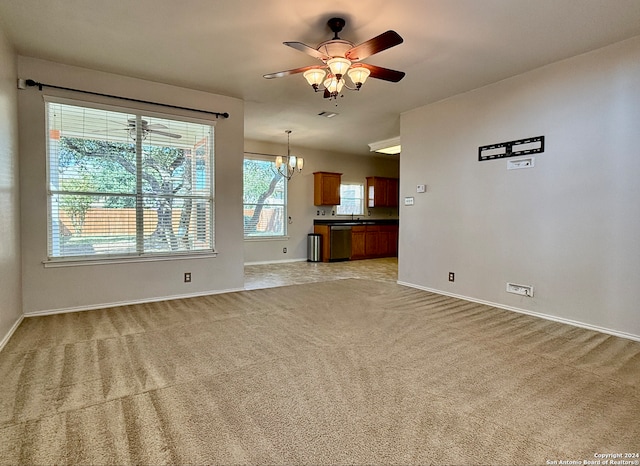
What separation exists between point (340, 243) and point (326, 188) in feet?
4.50

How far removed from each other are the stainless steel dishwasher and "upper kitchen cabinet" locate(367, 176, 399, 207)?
1409 mm

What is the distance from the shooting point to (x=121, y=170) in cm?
402

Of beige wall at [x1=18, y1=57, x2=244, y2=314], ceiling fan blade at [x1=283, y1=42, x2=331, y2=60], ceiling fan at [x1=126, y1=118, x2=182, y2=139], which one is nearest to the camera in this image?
ceiling fan blade at [x1=283, y1=42, x2=331, y2=60]

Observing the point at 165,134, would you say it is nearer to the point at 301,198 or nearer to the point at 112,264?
the point at 112,264

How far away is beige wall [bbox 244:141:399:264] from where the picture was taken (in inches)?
299

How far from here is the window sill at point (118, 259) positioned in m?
3.67

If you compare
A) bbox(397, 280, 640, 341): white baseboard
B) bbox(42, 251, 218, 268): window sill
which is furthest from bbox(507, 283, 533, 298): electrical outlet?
bbox(42, 251, 218, 268): window sill

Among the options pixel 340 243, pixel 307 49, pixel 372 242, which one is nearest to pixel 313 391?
pixel 307 49

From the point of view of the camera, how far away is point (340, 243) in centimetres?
816

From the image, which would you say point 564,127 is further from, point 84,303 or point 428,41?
point 84,303

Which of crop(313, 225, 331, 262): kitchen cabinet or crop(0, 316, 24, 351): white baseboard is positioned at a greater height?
crop(313, 225, 331, 262): kitchen cabinet

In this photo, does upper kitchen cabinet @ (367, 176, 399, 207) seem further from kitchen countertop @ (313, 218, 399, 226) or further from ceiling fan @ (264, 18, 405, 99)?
ceiling fan @ (264, 18, 405, 99)

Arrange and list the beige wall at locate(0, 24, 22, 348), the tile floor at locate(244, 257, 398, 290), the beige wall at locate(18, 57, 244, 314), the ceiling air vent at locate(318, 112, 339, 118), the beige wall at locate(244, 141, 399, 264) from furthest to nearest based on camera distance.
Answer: the beige wall at locate(244, 141, 399, 264), the tile floor at locate(244, 257, 398, 290), the ceiling air vent at locate(318, 112, 339, 118), the beige wall at locate(18, 57, 244, 314), the beige wall at locate(0, 24, 22, 348)

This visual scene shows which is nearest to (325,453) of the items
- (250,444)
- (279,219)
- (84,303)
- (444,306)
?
(250,444)
